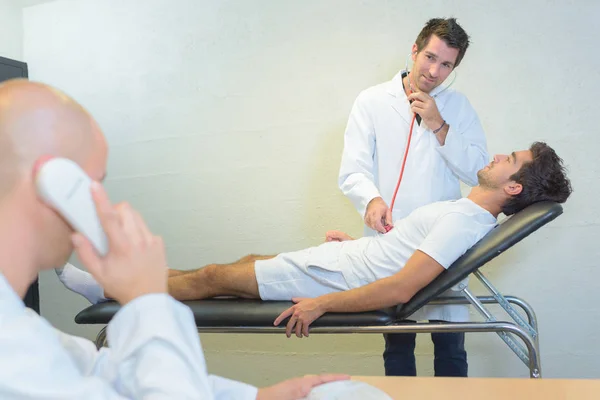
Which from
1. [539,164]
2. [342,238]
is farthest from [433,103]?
[342,238]

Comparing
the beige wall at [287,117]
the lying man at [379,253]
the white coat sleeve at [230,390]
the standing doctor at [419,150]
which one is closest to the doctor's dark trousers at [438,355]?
the standing doctor at [419,150]

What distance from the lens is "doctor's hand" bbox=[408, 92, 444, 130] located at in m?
2.29

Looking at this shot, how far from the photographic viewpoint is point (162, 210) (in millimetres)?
3436

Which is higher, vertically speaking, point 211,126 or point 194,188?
point 211,126

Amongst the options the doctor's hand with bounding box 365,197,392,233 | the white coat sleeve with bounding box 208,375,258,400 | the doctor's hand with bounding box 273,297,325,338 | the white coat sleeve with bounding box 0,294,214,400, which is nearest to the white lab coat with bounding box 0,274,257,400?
the white coat sleeve with bounding box 0,294,214,400

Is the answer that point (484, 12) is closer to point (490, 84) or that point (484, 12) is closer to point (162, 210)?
point (490, 84)

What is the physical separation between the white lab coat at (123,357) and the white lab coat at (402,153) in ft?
5.83

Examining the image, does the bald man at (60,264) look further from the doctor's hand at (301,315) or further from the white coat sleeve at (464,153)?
the white coat sleeve at (464,153)

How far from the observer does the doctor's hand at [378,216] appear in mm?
2158

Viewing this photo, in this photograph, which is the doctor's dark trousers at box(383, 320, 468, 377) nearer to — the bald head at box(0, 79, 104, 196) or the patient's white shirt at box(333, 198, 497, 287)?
the patient's white shirt at box(333, 198, 497, 287)

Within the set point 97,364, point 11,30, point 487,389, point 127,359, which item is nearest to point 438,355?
point 487,389

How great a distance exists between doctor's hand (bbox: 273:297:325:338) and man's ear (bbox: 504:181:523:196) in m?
0.82

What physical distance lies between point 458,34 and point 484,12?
0.70m

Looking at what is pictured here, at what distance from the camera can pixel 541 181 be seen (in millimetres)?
2012
